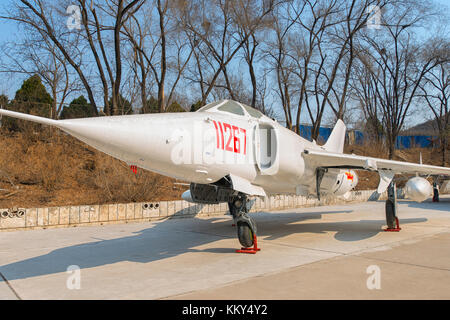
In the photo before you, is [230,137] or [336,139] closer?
[230,137]

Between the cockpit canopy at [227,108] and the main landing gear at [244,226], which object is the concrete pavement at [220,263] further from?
the cockpit canopy at [227,108]

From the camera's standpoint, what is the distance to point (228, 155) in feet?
19.8

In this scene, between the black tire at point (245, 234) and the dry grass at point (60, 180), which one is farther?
the dry grass at point (60, 180)

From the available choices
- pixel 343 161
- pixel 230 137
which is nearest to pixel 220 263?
pixel 230 137

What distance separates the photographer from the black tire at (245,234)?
22.8ft

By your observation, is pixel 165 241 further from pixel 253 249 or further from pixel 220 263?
pixel 220 263

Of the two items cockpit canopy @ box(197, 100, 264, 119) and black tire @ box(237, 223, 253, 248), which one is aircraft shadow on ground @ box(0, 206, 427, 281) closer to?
black tire @ box(237, 223, 253, 248)

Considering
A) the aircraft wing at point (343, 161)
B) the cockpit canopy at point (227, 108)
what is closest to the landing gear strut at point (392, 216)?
the aircraft wing at point (343, 161)

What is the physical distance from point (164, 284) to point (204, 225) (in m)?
6.61

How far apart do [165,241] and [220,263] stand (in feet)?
8.86

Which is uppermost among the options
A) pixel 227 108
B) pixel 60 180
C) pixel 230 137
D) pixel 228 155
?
pixel 227 108

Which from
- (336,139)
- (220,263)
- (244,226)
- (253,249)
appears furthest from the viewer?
(336,139)
